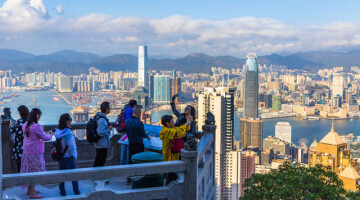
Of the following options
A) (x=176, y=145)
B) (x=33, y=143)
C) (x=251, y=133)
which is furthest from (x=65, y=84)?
(x=176, y=145)

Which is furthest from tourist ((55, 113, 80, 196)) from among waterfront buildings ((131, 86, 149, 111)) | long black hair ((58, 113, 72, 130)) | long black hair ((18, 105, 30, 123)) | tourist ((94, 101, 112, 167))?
waterfront buildings ((131, 86, 149, 111))

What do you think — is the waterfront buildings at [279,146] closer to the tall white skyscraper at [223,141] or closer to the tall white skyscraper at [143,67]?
the tall white skyscraper at [223,141]

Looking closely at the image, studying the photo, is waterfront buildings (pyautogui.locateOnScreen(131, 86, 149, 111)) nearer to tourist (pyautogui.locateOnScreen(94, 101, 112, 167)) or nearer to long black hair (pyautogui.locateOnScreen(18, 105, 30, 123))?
long black hair (pyautogui.locateOnScreen(18, 105, 30, 123))

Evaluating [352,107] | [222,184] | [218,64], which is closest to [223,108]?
[222,184]

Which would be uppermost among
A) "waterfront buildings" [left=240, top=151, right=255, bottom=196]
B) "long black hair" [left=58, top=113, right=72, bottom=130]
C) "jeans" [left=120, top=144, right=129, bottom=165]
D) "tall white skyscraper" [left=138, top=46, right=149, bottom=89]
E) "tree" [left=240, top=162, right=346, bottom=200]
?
"tall white skyscraper" [left=138, top=46, right=149, bottom=89]

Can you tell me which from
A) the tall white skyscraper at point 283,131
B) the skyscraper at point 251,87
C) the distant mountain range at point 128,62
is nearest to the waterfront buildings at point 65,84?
the distant mountain range at point 128,62
